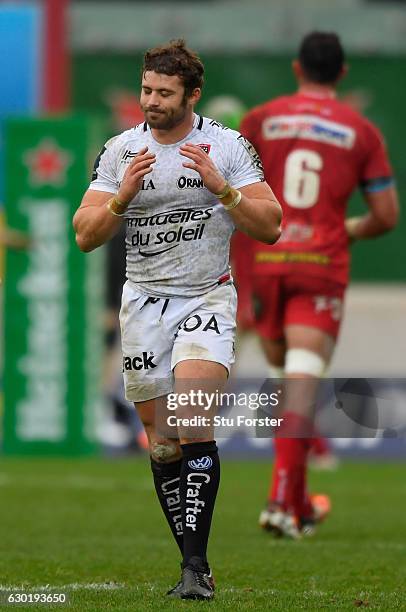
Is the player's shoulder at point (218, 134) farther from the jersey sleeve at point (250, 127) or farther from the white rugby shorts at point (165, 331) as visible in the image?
the jersey sleeve at point (250, 127)

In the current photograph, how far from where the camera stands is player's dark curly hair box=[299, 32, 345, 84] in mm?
9070

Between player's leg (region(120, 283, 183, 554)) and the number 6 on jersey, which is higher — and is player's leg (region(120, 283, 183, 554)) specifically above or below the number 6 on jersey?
below

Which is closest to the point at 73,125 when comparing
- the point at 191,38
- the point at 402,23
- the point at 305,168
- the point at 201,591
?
the point at 191,38

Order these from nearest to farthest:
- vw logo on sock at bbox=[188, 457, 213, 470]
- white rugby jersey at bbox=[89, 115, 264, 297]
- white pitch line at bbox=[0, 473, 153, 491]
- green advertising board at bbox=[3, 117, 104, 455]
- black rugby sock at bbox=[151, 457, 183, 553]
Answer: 1. vw logo on sock at bbox=[188, 457, 213, 470]
2. white rugby jersey at bbox=[89, 115, 264, 297]
3. black rugby sock at bbox=[151, 457, 183, 553]
4. white pitch line at bbox=[0, 473, 153, 491]
5. green advertising board at bbox=[3, 117, 104, 455]

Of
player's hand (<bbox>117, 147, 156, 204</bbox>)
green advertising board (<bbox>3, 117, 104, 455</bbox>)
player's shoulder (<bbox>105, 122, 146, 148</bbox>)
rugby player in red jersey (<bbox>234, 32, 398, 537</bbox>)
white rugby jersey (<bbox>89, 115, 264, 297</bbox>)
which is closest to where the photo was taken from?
player's hand (<bbox>117, 147, 156, 204</bbox>)

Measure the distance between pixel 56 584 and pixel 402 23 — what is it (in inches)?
421

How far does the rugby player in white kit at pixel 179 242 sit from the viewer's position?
6531 millimetres

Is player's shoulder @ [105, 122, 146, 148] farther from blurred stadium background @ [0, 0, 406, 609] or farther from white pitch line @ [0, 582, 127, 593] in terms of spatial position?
blurred stadium background @ [0, 0, 406, 609]

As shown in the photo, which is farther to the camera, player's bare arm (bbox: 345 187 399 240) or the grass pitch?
player's bare arm (bbox: 345 187 399 240)

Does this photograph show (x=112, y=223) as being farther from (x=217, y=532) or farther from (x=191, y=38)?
(x=191, y=38)

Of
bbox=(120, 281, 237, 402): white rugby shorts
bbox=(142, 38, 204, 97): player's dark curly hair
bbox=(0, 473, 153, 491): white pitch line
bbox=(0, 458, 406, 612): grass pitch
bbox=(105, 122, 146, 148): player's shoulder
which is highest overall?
bbox=(142, 38, 204, 97): player's dark curly hair

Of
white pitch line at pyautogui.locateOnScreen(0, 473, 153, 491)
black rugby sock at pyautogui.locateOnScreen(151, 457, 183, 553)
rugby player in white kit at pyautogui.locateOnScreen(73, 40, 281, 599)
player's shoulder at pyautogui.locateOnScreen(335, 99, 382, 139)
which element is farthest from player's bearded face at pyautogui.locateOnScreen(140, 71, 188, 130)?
white pitch line at pyautogui.locateOnScreen(0, 473, 153, 491)

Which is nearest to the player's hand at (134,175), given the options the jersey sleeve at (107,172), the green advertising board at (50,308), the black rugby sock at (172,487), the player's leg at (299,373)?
the jersey sleeve at (107,172)

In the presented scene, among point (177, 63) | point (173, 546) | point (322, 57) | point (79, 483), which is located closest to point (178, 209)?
point (177, 63)
